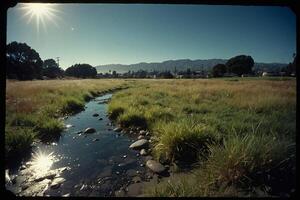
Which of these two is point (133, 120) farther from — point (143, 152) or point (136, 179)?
point (136, 179)

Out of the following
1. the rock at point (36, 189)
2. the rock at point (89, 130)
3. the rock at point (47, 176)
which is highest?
the rock at point (89, 130)

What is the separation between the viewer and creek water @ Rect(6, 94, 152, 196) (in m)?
4.12

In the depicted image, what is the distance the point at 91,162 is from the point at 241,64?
17.8 m

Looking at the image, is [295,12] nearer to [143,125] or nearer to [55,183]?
[55,183]

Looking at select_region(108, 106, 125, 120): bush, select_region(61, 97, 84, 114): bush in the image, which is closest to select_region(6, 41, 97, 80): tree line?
select_region(61, 97, 84, 114): bush

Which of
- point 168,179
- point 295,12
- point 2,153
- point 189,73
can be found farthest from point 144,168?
point 189,73

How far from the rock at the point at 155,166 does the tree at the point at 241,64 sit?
54.8ft

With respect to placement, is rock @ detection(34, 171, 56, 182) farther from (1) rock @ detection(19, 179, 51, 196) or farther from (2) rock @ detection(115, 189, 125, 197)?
(2) rock @ detection(115, 189, 125, 197)

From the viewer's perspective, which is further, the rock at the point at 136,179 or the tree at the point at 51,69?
the tree at the point at 51,69

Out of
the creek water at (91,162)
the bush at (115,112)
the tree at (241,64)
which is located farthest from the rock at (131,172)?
Answer: the tree at (241,64)

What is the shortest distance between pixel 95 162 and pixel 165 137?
1.70 meters

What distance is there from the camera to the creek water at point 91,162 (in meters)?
4.12

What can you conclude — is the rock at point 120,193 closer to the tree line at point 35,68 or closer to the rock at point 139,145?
the rock at point 139,145

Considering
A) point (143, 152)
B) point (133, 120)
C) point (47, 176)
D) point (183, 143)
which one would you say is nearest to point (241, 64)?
point (133, 120)
